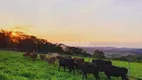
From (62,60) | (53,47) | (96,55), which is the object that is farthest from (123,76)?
(53,47)

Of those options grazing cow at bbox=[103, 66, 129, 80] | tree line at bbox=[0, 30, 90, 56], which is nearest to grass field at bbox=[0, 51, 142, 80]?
grazing cow at bbox=[103, 66, 129, 80]

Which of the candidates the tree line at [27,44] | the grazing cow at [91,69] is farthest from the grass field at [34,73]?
the tree line at [27,44]

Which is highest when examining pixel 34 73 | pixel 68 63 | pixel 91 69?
pixel 68 63

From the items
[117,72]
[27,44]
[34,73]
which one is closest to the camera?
[34,73]

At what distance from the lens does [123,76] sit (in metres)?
24.8

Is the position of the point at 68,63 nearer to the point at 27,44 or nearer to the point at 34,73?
the point at 34,73

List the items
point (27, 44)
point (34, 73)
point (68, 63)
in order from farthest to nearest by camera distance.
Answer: point (27, 44), point (68, 63), point (34, 73)

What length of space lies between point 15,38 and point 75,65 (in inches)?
3063

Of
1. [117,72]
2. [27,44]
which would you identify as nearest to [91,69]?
[117,72]

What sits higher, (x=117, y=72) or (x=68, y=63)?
(x=68, y=63)

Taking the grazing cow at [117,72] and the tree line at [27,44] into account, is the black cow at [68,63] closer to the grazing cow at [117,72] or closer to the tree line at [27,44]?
the grazing cow at [117,72]

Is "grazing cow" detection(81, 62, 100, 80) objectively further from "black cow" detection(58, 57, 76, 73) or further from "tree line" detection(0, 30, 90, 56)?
"tree line" detection(0, 30, 90, 56)

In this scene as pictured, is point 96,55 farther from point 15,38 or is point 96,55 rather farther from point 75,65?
point 15,38

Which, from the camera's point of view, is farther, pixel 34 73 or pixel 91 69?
pixel 91 69
